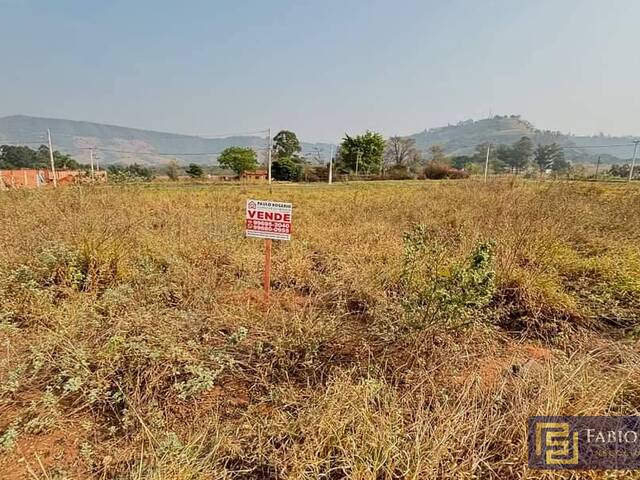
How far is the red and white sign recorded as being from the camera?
302cm

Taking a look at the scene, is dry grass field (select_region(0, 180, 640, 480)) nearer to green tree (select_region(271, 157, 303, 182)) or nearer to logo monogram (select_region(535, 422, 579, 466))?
logo monogram (select_region(535, 422, 579, 466))

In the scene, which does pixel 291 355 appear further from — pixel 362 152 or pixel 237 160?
pixel 237 160

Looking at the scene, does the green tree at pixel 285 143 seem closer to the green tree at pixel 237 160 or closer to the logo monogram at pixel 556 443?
the green tree at pixel 237 160

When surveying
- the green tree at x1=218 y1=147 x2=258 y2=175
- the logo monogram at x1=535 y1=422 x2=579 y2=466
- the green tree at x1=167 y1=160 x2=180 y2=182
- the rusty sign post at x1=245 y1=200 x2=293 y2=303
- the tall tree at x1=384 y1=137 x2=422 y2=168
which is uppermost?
the tall tree at x1=384 y1=137 x2=422 y2=168

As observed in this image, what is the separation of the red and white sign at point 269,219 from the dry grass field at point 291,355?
0.71 meters

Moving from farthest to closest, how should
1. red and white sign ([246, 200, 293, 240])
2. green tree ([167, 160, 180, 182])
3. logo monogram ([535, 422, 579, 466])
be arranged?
1. green tree ([167, 160, 180, 182])
2. red and white sign ([246, 200, 293, 240])
3. logo monogram ([535, 422, 579, 466])

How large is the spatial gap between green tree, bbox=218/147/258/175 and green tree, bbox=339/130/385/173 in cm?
1679

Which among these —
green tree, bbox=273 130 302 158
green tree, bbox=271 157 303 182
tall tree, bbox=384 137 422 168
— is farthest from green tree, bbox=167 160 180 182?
tall tree, bbox=384 137 422 168

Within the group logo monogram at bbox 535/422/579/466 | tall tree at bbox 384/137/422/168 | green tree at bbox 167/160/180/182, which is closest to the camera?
logo monogram at bbox 535/422/579/466

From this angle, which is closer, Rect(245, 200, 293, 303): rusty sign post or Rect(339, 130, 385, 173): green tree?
Rect(245, 200, 293, 303): rusty sign post

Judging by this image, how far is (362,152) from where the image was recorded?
45.4 metres

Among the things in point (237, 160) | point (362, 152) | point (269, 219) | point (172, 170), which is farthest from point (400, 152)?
point (269, 219)

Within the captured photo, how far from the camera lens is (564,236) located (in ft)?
15.7

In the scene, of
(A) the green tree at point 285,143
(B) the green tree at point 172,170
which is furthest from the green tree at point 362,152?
(B) the green tree at point 172,170
